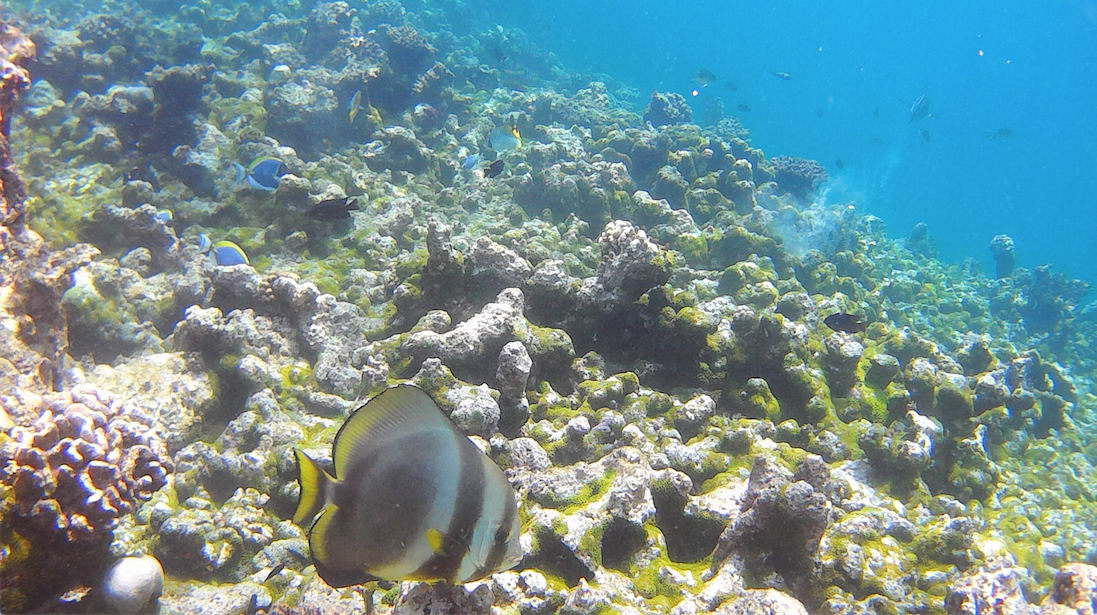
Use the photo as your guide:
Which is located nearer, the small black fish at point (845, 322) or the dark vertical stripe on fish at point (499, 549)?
the dark vertical stripe on fish at point (499, 549)

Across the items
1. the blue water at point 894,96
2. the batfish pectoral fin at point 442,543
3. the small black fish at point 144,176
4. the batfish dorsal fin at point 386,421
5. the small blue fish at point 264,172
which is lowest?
the small black fish at point 144,176

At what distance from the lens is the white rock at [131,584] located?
102 inches

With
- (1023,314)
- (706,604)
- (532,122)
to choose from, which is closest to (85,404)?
(706,604)

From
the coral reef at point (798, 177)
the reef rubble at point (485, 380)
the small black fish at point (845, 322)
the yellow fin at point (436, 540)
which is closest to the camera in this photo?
the yellow fin at point (436, 540)

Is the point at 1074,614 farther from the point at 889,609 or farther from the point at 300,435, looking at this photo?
the point at 300,435

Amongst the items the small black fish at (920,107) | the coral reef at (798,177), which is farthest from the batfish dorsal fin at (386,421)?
the small black fish at (920,107)

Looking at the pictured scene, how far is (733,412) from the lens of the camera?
192 inches

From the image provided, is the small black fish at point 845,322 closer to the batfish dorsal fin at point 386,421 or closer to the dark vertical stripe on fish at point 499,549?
the dark vertical stripe on fish at point 499,549

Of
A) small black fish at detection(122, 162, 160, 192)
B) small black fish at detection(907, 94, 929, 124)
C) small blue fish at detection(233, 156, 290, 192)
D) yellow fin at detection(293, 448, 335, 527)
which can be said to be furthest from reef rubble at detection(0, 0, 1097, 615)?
small black fish at detection(907, 94, 929, 124)

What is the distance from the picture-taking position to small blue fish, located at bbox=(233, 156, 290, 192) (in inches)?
229

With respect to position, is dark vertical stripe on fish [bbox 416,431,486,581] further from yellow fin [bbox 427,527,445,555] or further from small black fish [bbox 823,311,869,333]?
small black fish [bbox 823,311,869,333]

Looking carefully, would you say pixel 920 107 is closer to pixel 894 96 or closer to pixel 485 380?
pixel 485 380

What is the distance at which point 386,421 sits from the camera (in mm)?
1550

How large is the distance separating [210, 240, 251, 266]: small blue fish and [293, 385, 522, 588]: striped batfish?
15.1 ft
